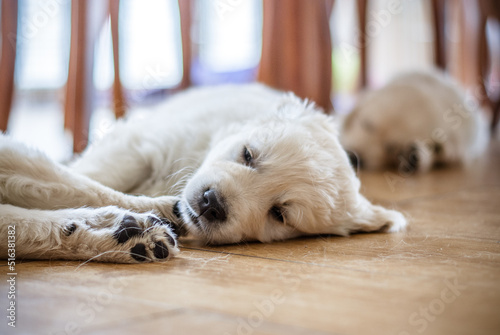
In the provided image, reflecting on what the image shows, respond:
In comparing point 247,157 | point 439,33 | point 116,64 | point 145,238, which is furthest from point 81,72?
point 439,33

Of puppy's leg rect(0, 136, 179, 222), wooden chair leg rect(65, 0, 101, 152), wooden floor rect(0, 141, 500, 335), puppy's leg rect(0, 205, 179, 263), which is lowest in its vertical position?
wooden floor rect(0, 141, 500, 335)

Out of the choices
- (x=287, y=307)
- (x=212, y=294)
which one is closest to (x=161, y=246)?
(x=212, y=294)

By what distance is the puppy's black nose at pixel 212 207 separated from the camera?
6.02 ft

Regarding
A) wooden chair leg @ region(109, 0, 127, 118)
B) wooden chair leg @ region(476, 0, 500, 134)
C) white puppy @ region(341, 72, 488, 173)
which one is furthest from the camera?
wooden chair leg @ region(476, 0, 500, 134)

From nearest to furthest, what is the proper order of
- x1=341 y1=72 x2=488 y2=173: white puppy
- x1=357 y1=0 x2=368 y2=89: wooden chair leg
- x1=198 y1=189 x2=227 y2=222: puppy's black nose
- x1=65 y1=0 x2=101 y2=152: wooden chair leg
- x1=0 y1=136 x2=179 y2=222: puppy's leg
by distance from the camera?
x1=0 y1=136 x2=179 y2=222: puppy's leg < x1=198 y1=189 x2=227 y2=222: puppy's black nose < x1=65 y1=0 x2=101 y2=152: wooden chair leg < x1=341 y1=72 x2=488 y2=173: white puppy < x1=357 y1=0 x2=368 y2=89: wooden chair leg

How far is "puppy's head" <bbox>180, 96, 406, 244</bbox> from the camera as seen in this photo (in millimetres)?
1855

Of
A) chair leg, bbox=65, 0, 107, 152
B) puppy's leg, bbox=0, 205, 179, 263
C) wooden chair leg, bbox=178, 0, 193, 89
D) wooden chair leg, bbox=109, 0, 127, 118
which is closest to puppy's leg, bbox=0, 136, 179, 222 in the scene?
puppy's leg, bbox=0, 205, 179, 263

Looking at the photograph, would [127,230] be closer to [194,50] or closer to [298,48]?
[194,50]

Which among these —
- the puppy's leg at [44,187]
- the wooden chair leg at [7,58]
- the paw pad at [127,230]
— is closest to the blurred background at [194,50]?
the wooden chair leg at [7,58]

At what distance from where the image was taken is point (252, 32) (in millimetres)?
4965

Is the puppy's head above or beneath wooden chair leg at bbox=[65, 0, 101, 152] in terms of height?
beneath

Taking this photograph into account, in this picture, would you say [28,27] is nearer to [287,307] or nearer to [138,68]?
[138,68]

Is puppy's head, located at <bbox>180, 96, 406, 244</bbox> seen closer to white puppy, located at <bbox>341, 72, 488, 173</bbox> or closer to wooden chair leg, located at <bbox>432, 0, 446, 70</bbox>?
white puppy, located at <bbox>341, 72, 488, 173</bbox>

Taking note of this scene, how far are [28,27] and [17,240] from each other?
7.20 feet
